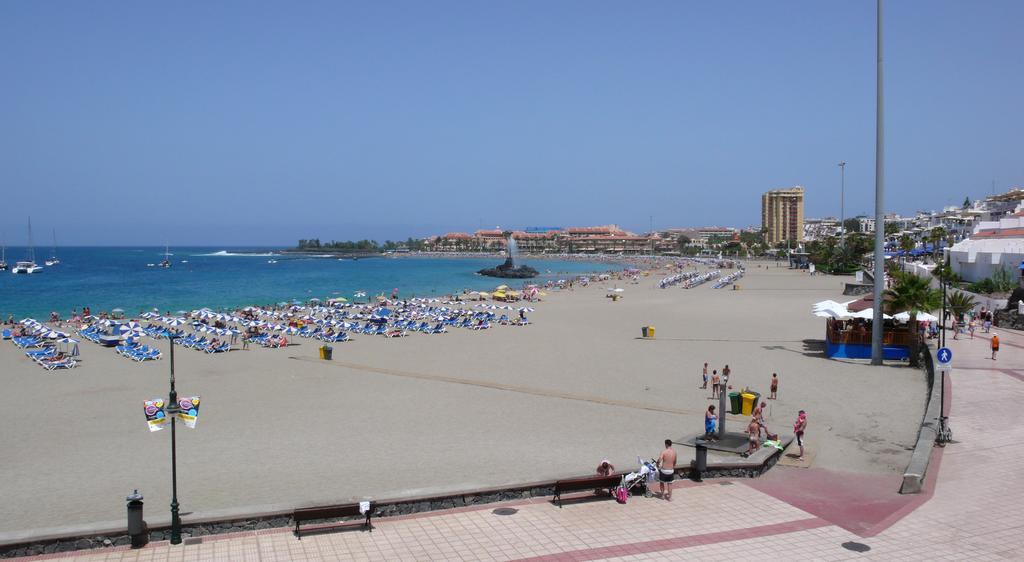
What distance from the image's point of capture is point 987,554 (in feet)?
23.9

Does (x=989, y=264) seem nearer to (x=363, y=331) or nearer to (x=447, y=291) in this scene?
(x=363, y=331)

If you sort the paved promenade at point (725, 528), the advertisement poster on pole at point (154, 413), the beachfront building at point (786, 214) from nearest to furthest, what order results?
the paved promenade at point (725, 528) → the advertisement poster on pole at point (154, 413) → the beachfront building at point (786, 214)

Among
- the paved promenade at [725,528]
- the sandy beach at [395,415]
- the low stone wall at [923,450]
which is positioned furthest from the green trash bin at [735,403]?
the paved promenade at [725,528]

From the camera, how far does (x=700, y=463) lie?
977cm

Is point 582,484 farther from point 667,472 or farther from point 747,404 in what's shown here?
point 747,404

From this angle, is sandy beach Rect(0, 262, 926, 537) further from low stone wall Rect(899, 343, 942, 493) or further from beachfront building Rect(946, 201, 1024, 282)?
beachfront building Rect(946, 201, 1024, 282)

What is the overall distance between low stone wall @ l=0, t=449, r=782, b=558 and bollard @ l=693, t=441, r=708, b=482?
0.10m

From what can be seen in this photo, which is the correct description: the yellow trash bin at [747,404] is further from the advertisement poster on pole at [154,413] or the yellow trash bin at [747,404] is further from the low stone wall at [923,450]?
the advertisement poster on pole at [154,413]

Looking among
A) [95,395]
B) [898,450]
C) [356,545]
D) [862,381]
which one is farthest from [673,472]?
[95,395]

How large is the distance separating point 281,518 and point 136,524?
4.81 feet

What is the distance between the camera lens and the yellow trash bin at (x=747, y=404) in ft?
47.1

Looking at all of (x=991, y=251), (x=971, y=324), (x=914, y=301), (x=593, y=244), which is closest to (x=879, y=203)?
(x=914, y=301)

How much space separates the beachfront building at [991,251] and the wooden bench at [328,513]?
37.8 metres

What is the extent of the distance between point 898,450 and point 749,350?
464 inches
